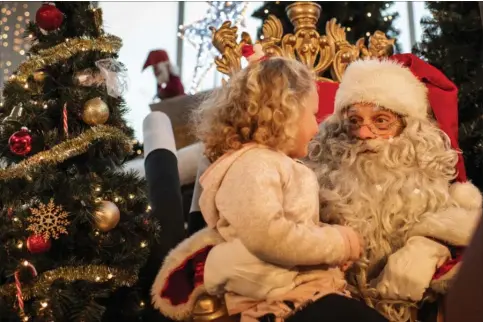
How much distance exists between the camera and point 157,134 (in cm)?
291

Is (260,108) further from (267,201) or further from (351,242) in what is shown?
(351,242)

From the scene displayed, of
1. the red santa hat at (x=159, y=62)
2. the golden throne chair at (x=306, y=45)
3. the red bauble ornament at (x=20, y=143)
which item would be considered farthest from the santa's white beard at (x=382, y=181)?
the red santa hat at (x=159, y=62)

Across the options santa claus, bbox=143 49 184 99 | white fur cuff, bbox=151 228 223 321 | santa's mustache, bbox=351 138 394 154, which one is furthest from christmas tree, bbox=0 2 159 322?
santa claus, bbox=143 49 184 99

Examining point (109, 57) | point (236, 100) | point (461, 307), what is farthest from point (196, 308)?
point (461, 307)

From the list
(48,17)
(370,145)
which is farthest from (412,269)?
(48,17)

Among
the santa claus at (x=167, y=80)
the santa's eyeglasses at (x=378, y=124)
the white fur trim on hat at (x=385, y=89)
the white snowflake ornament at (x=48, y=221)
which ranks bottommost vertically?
the white snowflake ornament at (x=48, y=221)

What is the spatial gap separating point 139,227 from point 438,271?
3.00 ft

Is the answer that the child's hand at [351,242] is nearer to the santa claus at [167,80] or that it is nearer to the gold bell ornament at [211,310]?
the gold bell ornament at [211,310]

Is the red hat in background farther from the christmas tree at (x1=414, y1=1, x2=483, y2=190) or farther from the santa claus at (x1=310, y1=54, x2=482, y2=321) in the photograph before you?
the santa claus at (x1=310, y1=54, x2=482, y2=321)

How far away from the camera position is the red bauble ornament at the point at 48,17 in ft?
6.40

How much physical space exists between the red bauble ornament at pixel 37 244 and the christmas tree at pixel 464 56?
209 cm

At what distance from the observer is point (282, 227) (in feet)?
4.67

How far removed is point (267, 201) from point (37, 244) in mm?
746

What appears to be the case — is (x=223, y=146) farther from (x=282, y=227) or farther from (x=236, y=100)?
(x=282, y=227)
